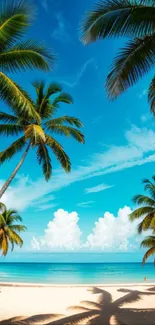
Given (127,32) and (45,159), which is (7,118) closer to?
(45,159)

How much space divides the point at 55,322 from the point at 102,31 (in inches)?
335

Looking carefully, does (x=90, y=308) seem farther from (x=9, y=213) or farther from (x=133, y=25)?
(x=9, y=213)

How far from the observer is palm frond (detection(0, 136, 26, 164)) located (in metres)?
13.3

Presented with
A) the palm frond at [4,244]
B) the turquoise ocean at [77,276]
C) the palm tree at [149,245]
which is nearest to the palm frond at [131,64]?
the palm tree at [149,245]

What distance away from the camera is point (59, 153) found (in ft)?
44.9

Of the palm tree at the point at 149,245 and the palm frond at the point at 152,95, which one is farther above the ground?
the palm frond at the point at 152,95

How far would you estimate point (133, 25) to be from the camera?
22.0 ft

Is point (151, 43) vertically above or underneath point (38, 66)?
underneath

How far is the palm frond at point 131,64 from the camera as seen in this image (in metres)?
7.12

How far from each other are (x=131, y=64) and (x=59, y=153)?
23.7 feet

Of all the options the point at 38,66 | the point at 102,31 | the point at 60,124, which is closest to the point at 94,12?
the point at 102,31

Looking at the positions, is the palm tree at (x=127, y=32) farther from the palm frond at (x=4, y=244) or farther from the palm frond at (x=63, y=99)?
the palm frond at (x=4, y=244)

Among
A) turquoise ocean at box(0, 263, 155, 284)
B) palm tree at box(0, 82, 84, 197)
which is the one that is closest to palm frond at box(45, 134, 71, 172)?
palm tree at box(0, 82, 84, 197)


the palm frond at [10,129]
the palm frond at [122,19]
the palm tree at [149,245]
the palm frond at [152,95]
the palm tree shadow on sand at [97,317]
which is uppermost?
the palm frond at [10,129]
